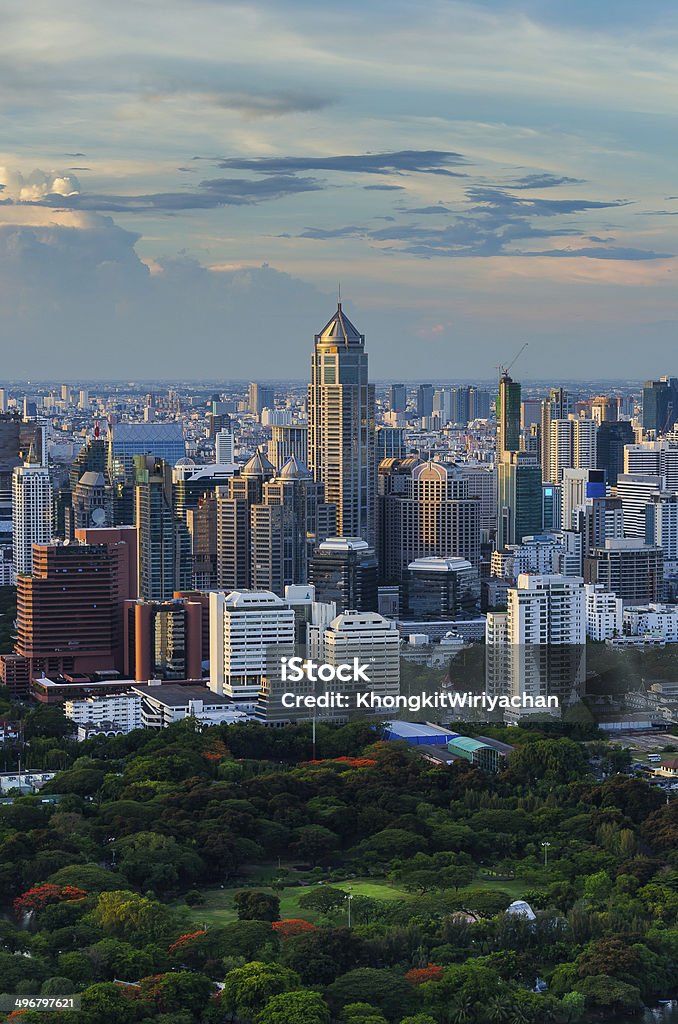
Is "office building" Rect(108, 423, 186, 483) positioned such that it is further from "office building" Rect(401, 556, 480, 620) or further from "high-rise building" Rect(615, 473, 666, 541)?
"office building" Rect(401, 556, 480, 620)

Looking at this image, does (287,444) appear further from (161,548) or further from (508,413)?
(161,548)

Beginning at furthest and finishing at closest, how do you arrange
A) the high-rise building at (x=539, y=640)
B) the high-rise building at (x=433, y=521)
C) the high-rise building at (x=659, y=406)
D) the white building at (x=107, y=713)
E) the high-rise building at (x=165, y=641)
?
the high-rise building at (x=659, y=406), the high-rise building at (x=433, y=521), the high-rise building at (x=165, y=641), the high-rise building at (x=539, y=640), the white building at (x=107, y=713)

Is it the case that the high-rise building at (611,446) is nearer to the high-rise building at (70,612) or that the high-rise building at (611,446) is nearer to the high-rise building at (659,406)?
the high-rise building at (659,406)

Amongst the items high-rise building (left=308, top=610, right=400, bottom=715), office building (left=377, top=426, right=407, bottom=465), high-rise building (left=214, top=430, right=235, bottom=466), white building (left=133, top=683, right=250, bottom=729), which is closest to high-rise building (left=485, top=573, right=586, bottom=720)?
high-rise building (left=308, top=610, right=400, bottom=715)

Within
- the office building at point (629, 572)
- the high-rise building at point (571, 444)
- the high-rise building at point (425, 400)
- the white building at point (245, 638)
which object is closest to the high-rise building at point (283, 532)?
the office building at point (629, 572)

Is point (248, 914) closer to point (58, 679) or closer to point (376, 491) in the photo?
point (58, 679)

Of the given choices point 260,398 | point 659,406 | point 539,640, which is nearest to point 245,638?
point 539,640

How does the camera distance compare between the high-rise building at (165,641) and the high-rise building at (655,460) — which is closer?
the high-rise building at (165,641)

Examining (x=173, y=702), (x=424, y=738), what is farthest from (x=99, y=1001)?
(x=173, y=702)
